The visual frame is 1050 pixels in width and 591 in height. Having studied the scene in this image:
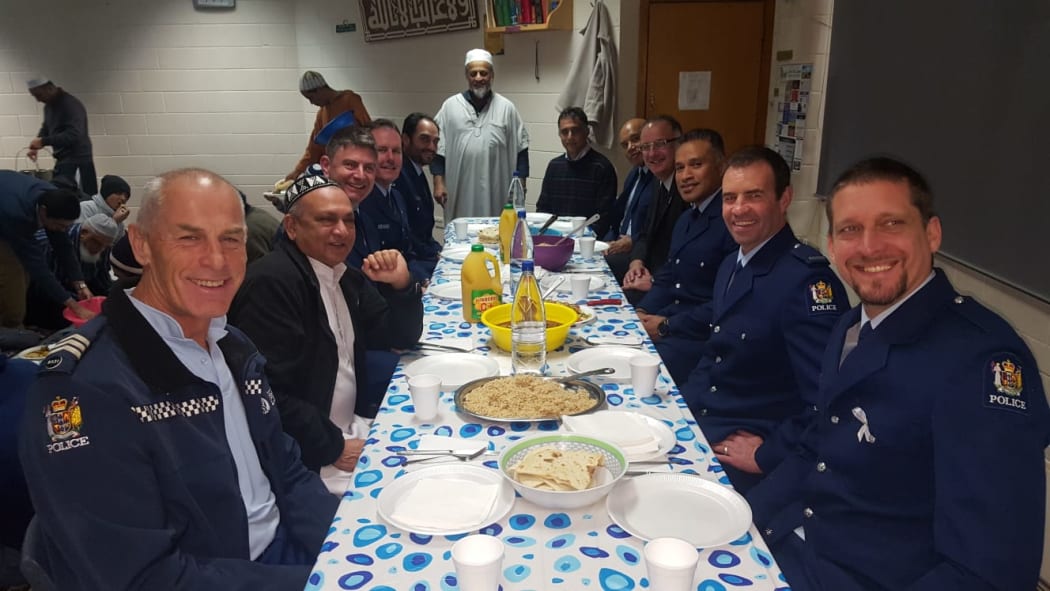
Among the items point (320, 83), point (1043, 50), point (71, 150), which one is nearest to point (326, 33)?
point (320, 83)

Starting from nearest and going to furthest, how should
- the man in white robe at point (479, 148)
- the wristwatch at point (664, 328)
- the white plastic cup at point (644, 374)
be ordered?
1. the white plastic cup at point (644, 374)
2. the wristwatch at point (664, 328)
3. the man in white robe at point (479, 148)

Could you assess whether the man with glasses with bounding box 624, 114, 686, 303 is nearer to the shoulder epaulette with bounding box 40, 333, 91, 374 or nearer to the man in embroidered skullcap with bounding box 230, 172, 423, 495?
the man in embroidered skullcap with bounding box 230, 172, 423, 495

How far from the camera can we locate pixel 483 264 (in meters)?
2.17

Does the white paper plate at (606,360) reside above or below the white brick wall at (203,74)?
below

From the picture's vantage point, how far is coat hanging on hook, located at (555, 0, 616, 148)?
4762 millimetres

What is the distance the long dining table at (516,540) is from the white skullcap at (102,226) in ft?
11.9

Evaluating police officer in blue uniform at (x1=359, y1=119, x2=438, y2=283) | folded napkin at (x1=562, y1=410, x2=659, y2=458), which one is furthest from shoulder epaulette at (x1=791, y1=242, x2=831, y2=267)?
police officer in blue uniform at (x1=359, y1=119, x2=438, y2=283)

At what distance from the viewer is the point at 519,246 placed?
2.87 meters

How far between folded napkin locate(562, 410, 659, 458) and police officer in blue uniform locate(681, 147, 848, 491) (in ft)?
1.64

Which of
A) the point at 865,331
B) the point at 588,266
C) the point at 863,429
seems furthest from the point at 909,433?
the point at 588,266

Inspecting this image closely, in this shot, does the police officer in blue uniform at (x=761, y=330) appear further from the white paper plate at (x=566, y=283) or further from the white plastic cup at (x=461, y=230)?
the white plastic cup at (x=461, y=230)

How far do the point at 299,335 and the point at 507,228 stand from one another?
4.54 feet

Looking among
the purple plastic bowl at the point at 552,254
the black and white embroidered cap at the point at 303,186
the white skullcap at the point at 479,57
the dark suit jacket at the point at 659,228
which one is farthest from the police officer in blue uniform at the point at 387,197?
the white skullcap at the point at 479,57

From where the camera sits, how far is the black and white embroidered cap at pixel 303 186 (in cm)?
193
